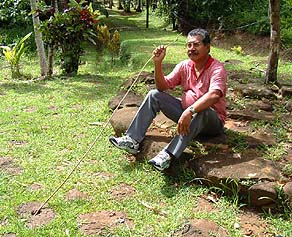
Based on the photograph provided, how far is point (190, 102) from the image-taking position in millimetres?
3543

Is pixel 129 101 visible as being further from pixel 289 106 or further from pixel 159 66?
pixel 289 106

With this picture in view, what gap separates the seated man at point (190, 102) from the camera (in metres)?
3.24

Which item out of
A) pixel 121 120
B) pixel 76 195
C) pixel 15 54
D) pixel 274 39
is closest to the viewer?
pixel 76 195

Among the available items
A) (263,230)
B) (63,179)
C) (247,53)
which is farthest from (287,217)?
(247,53)

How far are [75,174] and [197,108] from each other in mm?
1277

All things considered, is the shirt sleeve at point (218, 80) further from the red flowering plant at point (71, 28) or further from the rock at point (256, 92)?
the red flowering plant at point (71, 28)

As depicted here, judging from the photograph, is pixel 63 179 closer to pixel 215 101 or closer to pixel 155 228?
pixel 155 228

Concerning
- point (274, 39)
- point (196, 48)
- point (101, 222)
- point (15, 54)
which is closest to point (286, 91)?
point (274, 39)

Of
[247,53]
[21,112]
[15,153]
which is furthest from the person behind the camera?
[247,53]

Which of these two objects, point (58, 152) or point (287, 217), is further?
point (58, 152)

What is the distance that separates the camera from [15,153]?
4.08 meters

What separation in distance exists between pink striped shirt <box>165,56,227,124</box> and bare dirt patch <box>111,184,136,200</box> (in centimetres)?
88

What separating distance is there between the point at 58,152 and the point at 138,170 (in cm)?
97

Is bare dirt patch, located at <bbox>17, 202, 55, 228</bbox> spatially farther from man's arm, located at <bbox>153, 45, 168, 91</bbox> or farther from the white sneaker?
man's arm, located at <bbox>153, 45, 168, 91</bbox>
